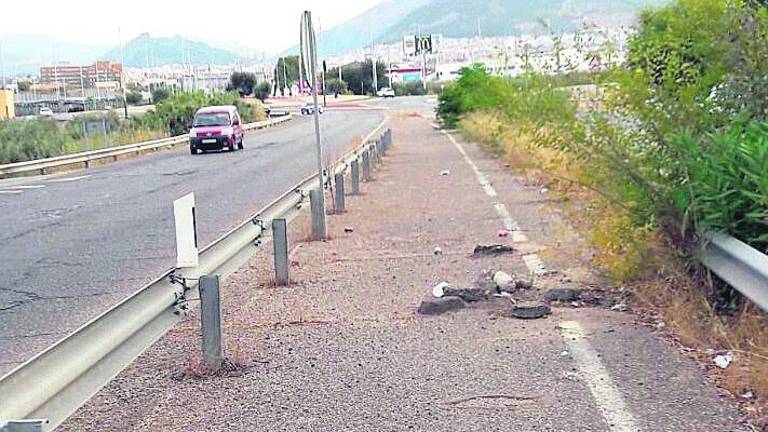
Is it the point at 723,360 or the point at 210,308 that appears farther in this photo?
the point at 210,308

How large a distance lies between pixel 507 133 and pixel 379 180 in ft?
15.8

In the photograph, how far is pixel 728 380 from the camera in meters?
5.94

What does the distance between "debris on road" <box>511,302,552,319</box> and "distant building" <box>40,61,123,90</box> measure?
110 m

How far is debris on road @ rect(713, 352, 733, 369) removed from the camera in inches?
244

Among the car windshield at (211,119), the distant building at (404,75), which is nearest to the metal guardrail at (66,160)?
the car windshield at (211,119)

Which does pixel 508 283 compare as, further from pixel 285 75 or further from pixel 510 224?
pixel 285 75

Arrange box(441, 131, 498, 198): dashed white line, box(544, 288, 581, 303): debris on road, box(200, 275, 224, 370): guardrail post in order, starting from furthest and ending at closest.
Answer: box(441, 131, 498, 198): dashed white line → box(544, 288, 581, 303): debris on road → box(200, 275, 224, 370): guardrail post

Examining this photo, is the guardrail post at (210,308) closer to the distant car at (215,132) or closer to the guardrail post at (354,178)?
the guardrail post at (354,178)

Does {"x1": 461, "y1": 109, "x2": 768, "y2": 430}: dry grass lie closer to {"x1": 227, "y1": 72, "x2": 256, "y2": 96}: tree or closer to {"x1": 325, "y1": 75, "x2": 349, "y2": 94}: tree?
{"x1": 227, "y1": 72, "x2": 256, "y2": 96}: tree

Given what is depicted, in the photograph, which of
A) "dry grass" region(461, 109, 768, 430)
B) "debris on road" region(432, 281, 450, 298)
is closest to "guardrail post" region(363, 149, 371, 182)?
"dry grass" region(461, 109, 768, 430)

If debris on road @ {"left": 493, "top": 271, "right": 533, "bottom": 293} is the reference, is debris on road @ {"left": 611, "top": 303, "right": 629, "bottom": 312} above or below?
below

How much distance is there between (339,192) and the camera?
629 inches

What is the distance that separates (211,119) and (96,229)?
1050 inches

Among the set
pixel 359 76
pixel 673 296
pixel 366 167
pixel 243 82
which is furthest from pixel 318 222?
pixel 359 76
